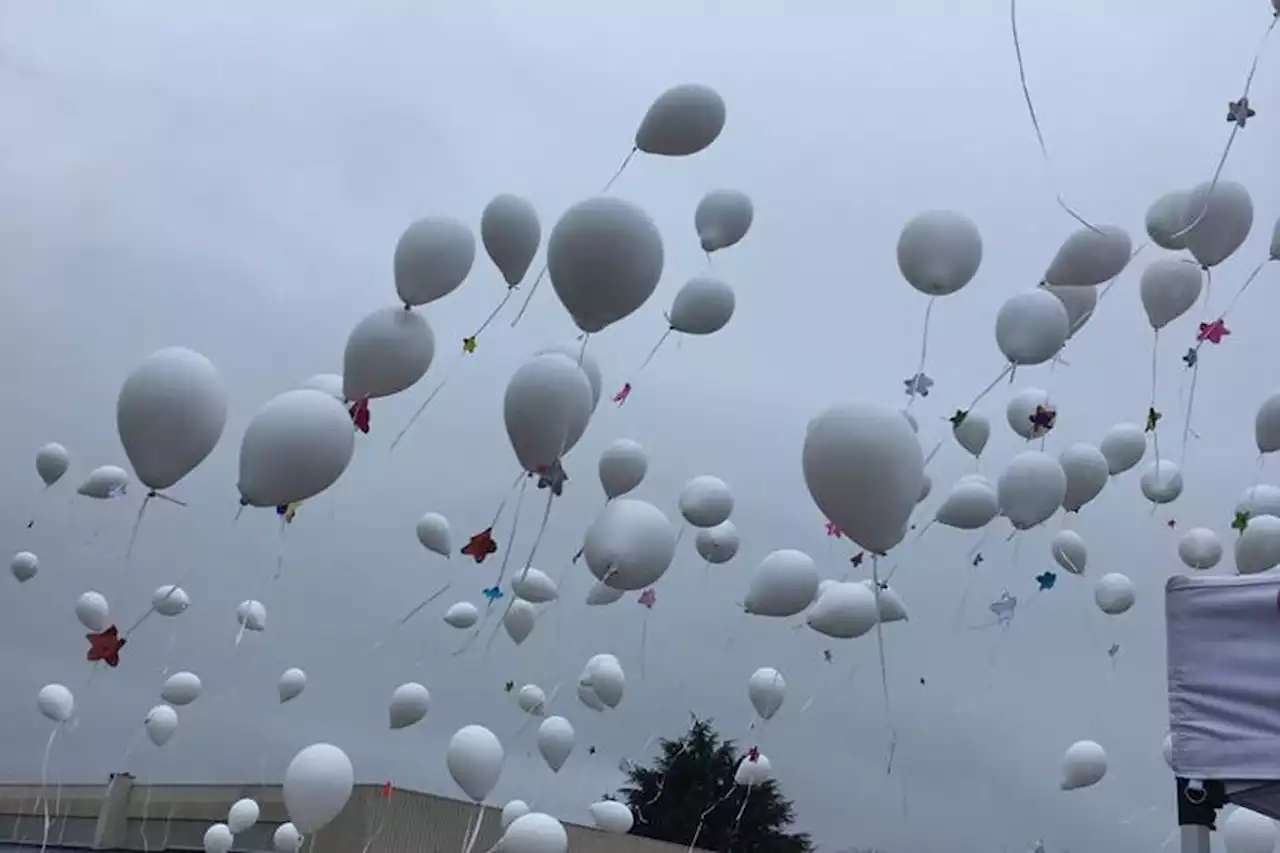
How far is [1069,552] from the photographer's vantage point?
605cm

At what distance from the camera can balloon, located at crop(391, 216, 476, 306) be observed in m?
4.70

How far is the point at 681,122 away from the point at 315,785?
349 cm

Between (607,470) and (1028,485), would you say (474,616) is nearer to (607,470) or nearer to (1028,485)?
(607,470)

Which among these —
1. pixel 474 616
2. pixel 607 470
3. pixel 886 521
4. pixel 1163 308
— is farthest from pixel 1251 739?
pixel 474 616

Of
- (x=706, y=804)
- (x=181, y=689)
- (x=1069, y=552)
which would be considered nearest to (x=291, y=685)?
(x=181, y=689)

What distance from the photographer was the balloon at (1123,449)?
19.3ft

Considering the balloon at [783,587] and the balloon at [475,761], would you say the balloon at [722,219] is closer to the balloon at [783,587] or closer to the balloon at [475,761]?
the balloon at [783,587]

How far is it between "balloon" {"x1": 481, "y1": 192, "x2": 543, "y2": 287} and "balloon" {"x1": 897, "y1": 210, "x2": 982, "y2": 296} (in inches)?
55.0

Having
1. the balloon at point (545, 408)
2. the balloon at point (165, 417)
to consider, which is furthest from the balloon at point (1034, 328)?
the balloon at point (165, 417)

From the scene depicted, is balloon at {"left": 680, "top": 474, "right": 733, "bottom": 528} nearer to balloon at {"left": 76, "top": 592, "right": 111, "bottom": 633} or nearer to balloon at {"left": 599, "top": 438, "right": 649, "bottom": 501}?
balloon at {"left": 599, "top": 438, "right": 649, "bottom": 501}

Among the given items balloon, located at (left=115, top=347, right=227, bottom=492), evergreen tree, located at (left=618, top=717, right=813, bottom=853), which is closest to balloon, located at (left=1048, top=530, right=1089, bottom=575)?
balloon, located at (left=115, top=347, right=227, bottom=492)

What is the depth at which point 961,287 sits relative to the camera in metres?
5.02

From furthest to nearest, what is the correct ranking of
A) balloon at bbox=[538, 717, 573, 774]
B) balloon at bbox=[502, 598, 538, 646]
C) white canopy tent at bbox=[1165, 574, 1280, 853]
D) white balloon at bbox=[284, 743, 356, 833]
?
1. balloon at bbox=[538, 717, 573, 774]
2. balloon at bbox=[502, 598, 538, 646]
3. white balloon at bbox=[284, 743, 356, 833]
4. white canopy tent at bbox=[1165, 574, 1280, 853]

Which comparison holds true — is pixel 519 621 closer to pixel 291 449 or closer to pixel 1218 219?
pixel 291 449
